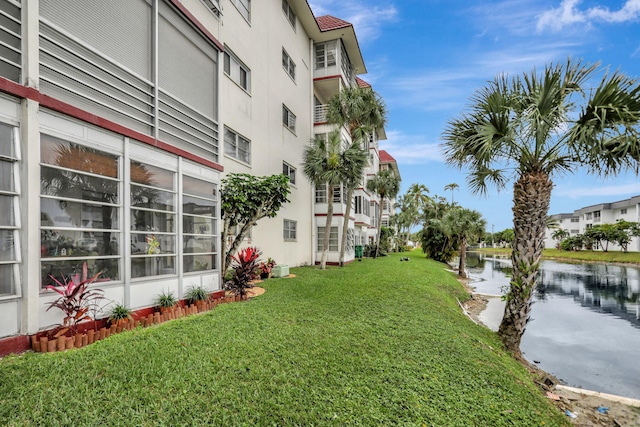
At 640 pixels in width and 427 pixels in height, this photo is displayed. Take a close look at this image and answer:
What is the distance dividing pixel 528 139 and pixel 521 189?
1166 mm

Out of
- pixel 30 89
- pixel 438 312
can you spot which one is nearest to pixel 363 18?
pixel 438 312

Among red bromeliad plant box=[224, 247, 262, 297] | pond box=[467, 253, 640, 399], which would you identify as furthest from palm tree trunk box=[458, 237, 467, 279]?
red bromeliad plant box=[224, 247, 262, 297]

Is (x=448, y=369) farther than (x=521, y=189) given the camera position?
No

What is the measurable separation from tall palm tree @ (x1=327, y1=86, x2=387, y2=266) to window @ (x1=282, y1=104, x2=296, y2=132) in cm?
233

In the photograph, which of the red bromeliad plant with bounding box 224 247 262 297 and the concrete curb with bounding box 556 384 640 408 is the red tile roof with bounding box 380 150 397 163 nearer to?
the red bromeliad plant with bounding box 224 247 262 297

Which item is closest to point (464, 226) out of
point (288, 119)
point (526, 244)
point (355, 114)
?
point (355, 114)

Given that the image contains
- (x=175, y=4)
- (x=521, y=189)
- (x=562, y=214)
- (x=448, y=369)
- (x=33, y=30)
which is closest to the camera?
(x=33, y=30)

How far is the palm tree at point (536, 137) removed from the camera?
620cm

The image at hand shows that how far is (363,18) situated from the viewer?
66.1ft

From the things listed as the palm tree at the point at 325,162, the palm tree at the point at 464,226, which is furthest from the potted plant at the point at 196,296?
the palm tree at the point at 464,226

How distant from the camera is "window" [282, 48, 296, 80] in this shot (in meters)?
16.6

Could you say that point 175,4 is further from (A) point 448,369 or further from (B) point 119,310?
(A) point 448,369

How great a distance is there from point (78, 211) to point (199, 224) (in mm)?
2734

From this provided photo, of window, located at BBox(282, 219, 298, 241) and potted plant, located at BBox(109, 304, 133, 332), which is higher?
window, located at BBox(282, 219, 298, 241)
